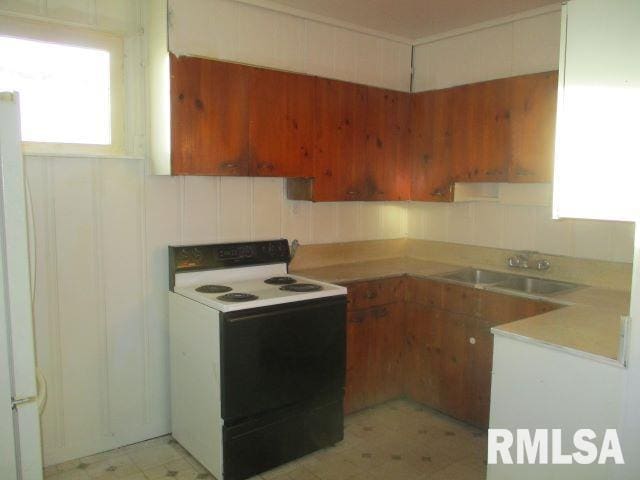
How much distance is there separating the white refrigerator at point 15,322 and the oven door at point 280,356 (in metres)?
0.96


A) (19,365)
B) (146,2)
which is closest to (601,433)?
(19,365)

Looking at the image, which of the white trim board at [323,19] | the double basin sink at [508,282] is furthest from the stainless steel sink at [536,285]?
the white trim board at [323,19]

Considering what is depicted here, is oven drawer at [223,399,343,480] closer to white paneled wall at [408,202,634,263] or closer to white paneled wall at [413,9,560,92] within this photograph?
white paneled wall at [408,202,634,263]

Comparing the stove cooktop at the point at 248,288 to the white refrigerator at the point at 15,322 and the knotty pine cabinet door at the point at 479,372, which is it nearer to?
the knotty pine cabinet door at the point at 479,372

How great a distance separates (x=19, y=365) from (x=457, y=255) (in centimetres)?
294

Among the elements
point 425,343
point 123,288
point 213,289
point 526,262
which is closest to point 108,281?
point 123,288

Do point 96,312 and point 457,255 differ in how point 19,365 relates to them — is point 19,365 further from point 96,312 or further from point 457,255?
point 457,255

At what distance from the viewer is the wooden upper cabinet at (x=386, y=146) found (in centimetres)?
348

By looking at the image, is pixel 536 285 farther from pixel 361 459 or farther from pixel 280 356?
pixel 280 356

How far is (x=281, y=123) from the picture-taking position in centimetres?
301

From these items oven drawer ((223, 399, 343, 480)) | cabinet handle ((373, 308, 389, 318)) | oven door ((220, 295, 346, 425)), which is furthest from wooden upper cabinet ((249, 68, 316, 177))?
oven drawer ((223, 399, 343, 480))

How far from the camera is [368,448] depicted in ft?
9.53

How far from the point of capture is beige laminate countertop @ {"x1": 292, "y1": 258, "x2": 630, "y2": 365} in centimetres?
185

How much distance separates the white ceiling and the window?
1.09m
